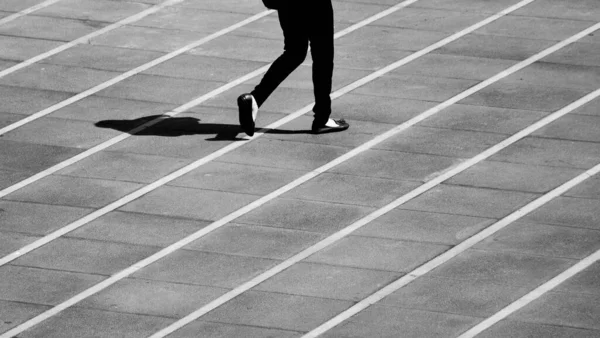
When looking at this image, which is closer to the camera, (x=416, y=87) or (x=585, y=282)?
(x=585, y=282)

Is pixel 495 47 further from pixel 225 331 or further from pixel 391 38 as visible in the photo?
pixel 225 331

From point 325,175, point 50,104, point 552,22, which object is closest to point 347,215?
point 325,175

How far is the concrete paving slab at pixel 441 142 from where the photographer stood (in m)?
10.8

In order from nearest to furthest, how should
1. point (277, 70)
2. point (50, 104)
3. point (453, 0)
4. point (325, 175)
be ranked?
point (325, 175) → point (277, 70) → point (50, 104) → point (453, 0)

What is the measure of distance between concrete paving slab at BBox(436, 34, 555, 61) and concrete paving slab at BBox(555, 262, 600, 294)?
451 centimetres

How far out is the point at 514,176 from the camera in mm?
10289

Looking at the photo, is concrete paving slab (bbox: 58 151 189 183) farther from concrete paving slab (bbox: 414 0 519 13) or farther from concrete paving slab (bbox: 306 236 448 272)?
concrete paving slab (bbox: 414 0 519 13)

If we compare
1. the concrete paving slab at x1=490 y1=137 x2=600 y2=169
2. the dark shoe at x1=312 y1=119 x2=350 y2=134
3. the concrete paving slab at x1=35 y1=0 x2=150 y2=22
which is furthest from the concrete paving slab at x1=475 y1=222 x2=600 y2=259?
the concrete paving slab at x1=35 y1=0 x2=150 y2=22

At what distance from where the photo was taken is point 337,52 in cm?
1313

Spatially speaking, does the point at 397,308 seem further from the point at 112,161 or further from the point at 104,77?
the point at 104,77

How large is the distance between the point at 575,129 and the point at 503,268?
2778 mm

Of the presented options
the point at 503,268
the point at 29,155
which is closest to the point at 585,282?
the point at 503,268

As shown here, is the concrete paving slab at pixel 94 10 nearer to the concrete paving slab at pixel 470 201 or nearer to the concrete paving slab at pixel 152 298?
the concrete paving slab at pixel 470 201

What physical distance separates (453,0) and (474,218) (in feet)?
18.6
